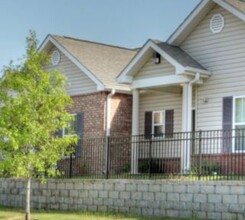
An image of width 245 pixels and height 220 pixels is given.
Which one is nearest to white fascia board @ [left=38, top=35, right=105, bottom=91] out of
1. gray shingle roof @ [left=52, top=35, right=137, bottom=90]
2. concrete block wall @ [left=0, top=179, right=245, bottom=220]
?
gray shingle roof @ [left=52, top=35, right=137, bottom=90]

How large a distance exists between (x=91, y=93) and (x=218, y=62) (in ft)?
20.2

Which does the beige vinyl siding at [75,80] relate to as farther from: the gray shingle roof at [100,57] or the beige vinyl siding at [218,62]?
the beige vinyl siding at [218,62]

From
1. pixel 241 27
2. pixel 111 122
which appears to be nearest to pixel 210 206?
pixel 241 27

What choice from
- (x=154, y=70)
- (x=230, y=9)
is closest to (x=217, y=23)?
(x=230, y=9)

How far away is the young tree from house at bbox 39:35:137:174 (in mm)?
3696

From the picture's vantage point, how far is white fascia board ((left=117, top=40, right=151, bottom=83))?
22.9 m

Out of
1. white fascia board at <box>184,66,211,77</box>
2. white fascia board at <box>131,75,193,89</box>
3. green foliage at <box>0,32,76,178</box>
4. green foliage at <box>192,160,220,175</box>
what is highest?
white fascia board at <box>184,66,211,77</box>

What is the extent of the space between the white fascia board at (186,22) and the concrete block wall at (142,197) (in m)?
6.41

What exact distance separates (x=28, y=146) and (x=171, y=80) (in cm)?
551

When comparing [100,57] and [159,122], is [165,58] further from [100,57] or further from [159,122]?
[100,57]

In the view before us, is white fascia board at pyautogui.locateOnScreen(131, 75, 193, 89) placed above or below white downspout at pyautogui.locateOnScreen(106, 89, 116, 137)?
above

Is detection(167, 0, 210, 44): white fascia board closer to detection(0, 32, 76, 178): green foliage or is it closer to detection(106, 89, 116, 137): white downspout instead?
detection(106, 89, 116, 137): white downspout

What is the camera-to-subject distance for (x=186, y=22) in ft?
73.8

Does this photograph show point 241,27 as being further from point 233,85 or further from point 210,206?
point 210,206
